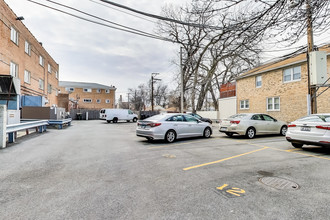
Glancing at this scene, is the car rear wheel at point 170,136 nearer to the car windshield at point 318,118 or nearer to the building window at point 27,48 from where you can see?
the car windshield at point 318,118

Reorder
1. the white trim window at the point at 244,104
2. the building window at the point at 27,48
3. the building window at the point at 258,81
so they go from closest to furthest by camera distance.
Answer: the building window at the point at 27,48
the building window at the point at 258,81
the white trim window at the point at 244,104

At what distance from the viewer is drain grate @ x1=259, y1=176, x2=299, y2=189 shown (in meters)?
3.75

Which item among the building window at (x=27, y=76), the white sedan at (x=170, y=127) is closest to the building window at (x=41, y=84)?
the building window at (x=27, y=76)

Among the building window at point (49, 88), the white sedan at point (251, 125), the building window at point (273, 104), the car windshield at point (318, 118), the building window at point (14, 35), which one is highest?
the building window at point (14, 35)

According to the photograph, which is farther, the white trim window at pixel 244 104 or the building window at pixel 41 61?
the building window at pixel 41 61

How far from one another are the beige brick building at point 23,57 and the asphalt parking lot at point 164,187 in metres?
12.2

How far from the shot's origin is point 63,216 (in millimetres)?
2617

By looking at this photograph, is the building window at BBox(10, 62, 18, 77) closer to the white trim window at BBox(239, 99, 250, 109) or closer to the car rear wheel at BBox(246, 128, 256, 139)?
the car rear wheel at BBox(246, 128, 256, 139)

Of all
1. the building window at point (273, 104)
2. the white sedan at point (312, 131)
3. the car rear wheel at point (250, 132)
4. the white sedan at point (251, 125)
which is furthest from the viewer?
the building window at point (273, 104)

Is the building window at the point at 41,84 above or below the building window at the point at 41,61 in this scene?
below

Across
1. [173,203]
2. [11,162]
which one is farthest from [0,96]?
[173,203]

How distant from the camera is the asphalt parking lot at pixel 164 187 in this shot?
9.04 feet

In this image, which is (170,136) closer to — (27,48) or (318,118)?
(318,118)

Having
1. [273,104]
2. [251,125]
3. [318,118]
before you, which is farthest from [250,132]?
[273,104]
